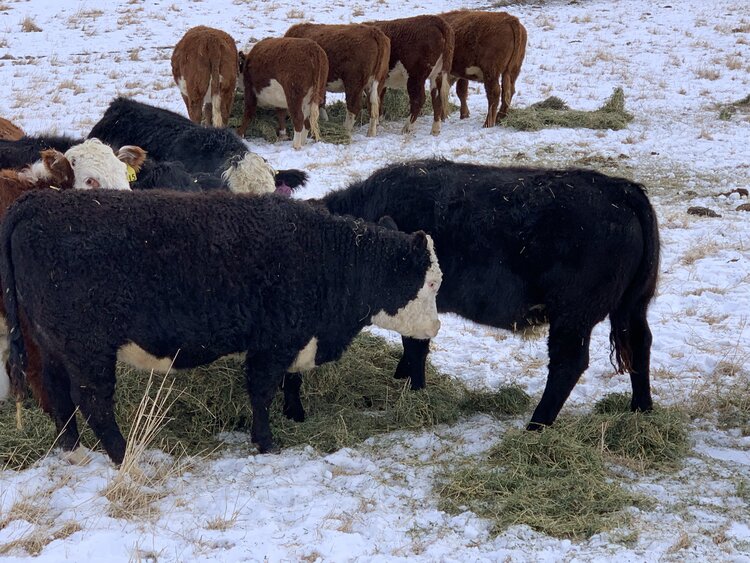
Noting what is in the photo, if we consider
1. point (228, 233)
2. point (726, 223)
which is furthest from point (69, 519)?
point (726, 223)

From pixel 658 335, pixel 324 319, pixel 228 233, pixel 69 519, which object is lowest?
pixel 658 335

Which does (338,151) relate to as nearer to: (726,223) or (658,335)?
(726,223)

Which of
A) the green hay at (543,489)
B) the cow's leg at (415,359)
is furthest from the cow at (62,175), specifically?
the green hay at (543,489)

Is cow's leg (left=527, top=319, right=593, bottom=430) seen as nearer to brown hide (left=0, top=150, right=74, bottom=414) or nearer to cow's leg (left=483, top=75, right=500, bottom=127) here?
brown hide (left=0, top=150, right=74, bottom=414)

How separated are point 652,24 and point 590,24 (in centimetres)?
171

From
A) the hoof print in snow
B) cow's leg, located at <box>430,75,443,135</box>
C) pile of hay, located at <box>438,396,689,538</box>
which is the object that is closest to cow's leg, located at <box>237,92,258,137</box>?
cow's leg, located at <box>430,75,443,135</box>

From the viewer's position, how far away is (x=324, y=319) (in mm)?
4637

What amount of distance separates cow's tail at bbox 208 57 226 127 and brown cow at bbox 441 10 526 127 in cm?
448

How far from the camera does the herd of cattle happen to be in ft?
13.4

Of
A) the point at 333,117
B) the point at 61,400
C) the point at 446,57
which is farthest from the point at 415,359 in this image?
the point at 333,117

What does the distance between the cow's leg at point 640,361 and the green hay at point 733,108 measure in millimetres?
9704

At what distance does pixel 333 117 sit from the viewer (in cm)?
1434

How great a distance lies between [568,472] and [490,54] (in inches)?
435

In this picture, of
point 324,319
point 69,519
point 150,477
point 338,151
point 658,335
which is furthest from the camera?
point 338,151
